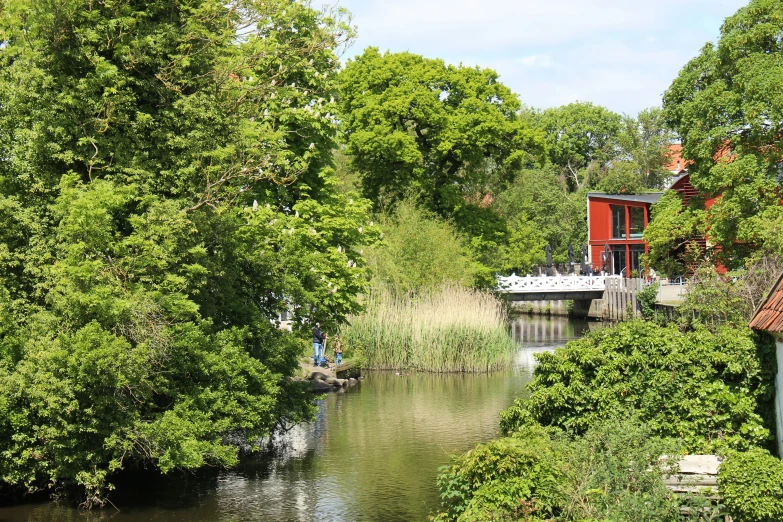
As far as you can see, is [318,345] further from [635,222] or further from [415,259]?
[635,222]

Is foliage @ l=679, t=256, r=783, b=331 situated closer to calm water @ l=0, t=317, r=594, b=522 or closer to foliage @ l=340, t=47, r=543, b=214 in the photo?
calm water @ l=0, t=317, r=594, b=522

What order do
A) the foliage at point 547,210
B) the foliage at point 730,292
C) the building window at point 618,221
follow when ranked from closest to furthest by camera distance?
1. the foliage at point 730,292
2. the foliage at point 547,210
3. the building window at point 618,221

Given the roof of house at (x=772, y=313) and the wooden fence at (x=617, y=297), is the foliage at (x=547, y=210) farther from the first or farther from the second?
the roof of house at (x=772, y=313)

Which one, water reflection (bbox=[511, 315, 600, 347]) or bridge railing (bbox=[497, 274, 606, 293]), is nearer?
water reflection (bbox=[511, 315, 600, 347])

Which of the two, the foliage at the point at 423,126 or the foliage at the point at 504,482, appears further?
the foliage at the point at 423,126

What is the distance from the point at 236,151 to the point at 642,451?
890cm

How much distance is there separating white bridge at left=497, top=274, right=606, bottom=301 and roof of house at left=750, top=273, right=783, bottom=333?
108 ft

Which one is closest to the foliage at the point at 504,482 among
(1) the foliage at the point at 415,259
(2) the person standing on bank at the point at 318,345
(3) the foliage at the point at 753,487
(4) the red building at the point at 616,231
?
(3) the foliage at the point at 753,487

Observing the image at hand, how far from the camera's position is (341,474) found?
16047 millimetres

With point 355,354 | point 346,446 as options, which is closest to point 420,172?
point 355,354

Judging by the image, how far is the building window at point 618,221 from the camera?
6100cm

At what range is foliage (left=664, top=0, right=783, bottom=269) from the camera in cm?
2642

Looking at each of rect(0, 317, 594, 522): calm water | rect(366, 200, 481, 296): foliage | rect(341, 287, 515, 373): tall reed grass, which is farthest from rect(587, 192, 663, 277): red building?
rect(0, 317, 594, 522): calm water

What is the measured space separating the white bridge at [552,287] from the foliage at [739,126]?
18.0 metres
